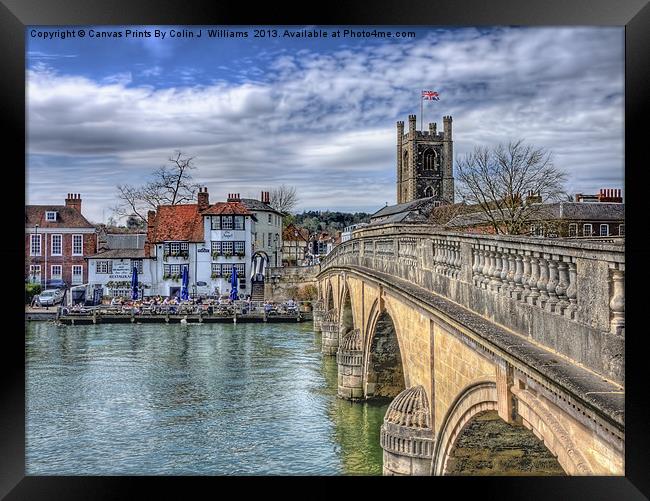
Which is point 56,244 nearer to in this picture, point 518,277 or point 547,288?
point 518,277

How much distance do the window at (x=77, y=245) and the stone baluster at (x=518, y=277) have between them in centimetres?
1012

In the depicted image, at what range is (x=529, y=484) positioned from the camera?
464cm

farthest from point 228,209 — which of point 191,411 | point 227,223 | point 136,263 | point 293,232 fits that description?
point 191,411

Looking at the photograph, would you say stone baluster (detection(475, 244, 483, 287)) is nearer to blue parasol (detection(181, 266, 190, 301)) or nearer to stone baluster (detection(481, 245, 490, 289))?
stone baluster (detection(481, 245, 490, 289))

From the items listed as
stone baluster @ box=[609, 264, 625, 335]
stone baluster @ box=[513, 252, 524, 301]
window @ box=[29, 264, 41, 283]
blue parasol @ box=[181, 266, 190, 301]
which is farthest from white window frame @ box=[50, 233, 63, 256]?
stone baluster @ box=[609, 264, 625, 335]

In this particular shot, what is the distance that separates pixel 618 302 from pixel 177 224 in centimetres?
1372

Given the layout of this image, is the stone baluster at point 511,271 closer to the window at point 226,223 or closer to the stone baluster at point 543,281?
the stone baluster at point 543,281

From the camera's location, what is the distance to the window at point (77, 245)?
12.5 meters

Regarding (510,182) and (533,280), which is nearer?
(533,280)

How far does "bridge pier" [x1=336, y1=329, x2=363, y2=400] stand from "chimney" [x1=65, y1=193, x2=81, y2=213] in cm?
486

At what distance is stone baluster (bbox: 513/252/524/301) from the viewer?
12.7 feet
